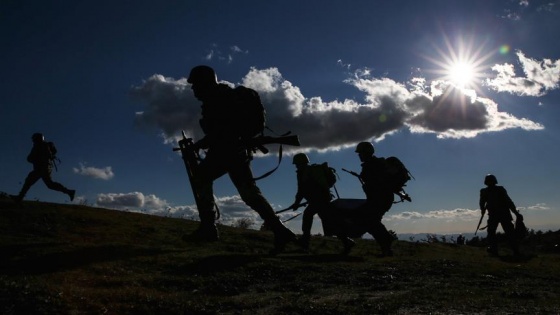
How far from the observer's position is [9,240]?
6.08 m

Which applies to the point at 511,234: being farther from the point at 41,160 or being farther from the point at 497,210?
the point at 41,160

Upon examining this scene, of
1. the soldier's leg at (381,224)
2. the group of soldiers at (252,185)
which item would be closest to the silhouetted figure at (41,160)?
the group of soldiers at (252,185)

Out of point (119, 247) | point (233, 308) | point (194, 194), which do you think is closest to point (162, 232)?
point (194, 194)

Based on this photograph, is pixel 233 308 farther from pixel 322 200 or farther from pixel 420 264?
pixel 322 200

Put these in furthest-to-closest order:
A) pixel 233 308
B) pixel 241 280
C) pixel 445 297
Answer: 1. pixel 241 280
2. pixel 445 297
3. pixel 233 308

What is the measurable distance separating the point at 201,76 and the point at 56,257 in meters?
3.49

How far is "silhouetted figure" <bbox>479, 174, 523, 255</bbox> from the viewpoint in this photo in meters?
13.6

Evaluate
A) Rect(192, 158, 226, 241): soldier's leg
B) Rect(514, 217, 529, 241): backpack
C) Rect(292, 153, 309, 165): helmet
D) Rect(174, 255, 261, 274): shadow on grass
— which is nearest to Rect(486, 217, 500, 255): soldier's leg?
Rect(514, 217, 529, 241): backpack

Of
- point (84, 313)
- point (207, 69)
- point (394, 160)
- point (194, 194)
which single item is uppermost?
point (207, 69)

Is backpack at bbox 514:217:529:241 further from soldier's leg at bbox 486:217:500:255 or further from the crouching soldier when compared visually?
the crouching soldier

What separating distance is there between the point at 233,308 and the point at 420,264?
378 cm

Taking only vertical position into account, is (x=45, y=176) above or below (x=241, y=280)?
above

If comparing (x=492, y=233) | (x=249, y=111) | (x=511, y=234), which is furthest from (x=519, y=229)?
(x=249, y=111)

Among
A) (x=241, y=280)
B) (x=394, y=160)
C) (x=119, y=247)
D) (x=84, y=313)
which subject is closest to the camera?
(x=84, y=313)
